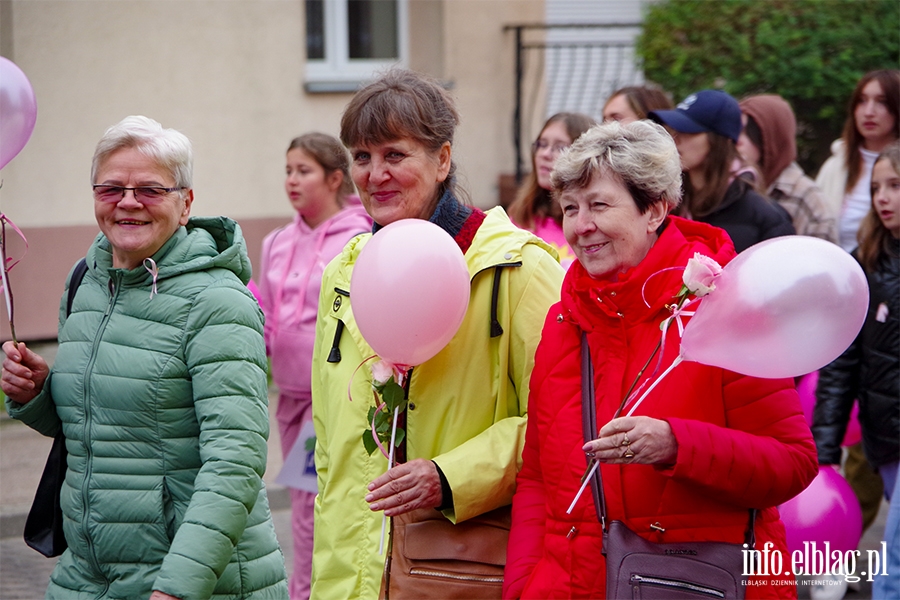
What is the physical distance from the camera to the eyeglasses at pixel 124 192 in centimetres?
296

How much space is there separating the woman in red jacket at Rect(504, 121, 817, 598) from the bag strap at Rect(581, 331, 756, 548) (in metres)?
0.02

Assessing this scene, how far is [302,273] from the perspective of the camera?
5.42 metres

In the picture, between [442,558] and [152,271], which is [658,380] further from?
[152,271]

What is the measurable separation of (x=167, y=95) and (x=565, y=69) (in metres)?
4.66

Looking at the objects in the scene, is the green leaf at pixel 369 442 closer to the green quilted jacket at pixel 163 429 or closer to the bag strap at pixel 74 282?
the green quilted jacket at pixel 163 429

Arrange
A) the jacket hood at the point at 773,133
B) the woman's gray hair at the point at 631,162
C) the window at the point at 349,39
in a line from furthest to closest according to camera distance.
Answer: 1. the window at the point at 349,39
2. the jacket hood at the point at 773,133
3. the woman's gray hair at the point at 631,162

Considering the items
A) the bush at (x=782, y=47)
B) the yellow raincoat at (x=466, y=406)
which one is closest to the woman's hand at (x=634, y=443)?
the yellow raincoat at (x=466, y=406)

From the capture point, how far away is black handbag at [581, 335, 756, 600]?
7.96 ft

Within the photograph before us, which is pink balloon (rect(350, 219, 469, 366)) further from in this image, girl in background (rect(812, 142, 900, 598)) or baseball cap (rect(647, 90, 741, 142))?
girl in background (rect(812, 142, 900, 598))

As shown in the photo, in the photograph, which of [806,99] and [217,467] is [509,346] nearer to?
[217,467]

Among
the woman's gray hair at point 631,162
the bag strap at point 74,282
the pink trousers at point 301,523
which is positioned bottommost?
the pink trousers at point 301,523

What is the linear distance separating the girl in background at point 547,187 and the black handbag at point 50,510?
268cm

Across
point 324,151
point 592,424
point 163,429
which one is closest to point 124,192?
point 163,429

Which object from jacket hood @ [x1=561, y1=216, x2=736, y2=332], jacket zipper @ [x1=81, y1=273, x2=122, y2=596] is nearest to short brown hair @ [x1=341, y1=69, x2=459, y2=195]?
jacket hood @ [x1=561, y1=216, x2=736, y2=332]
